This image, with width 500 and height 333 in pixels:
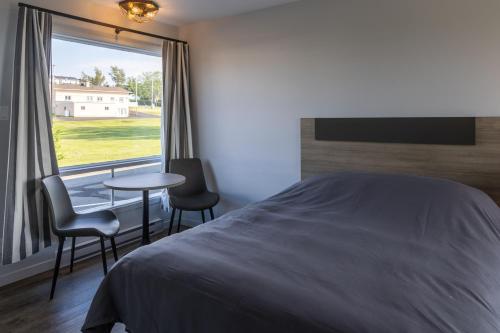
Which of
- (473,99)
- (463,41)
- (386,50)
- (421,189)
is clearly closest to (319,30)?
(386,50)

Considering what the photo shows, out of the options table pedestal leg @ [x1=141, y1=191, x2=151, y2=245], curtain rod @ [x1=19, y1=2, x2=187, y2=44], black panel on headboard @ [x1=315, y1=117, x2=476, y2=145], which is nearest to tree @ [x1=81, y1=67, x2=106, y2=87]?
curtain rod @ [x1=19, y1=2, x2=187, y2=44]

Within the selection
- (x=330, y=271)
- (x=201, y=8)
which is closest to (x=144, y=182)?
(x=201, y=8)

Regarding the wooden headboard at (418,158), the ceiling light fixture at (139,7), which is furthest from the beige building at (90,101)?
the wooden headboard at (418,158)

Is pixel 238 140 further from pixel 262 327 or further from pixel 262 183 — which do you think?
A: pixel 262 327

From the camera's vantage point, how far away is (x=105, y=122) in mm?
3695

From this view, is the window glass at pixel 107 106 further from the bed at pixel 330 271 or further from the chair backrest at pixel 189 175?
the bed at pixel 330 271

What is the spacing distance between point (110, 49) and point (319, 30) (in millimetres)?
2054

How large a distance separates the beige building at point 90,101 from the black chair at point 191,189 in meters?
0.80

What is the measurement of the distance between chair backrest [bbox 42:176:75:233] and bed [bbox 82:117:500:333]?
1260 millimetres

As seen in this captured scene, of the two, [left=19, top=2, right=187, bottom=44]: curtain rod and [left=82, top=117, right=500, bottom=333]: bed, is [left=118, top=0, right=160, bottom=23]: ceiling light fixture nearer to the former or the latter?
[left=19, top=2, right=187, bottom=44]: curtain rod

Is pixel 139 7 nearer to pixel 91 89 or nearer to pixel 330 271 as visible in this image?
pixel 91 89

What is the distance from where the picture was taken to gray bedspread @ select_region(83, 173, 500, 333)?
133 cm

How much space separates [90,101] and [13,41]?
2.75 feet

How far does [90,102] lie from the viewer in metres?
3.52
